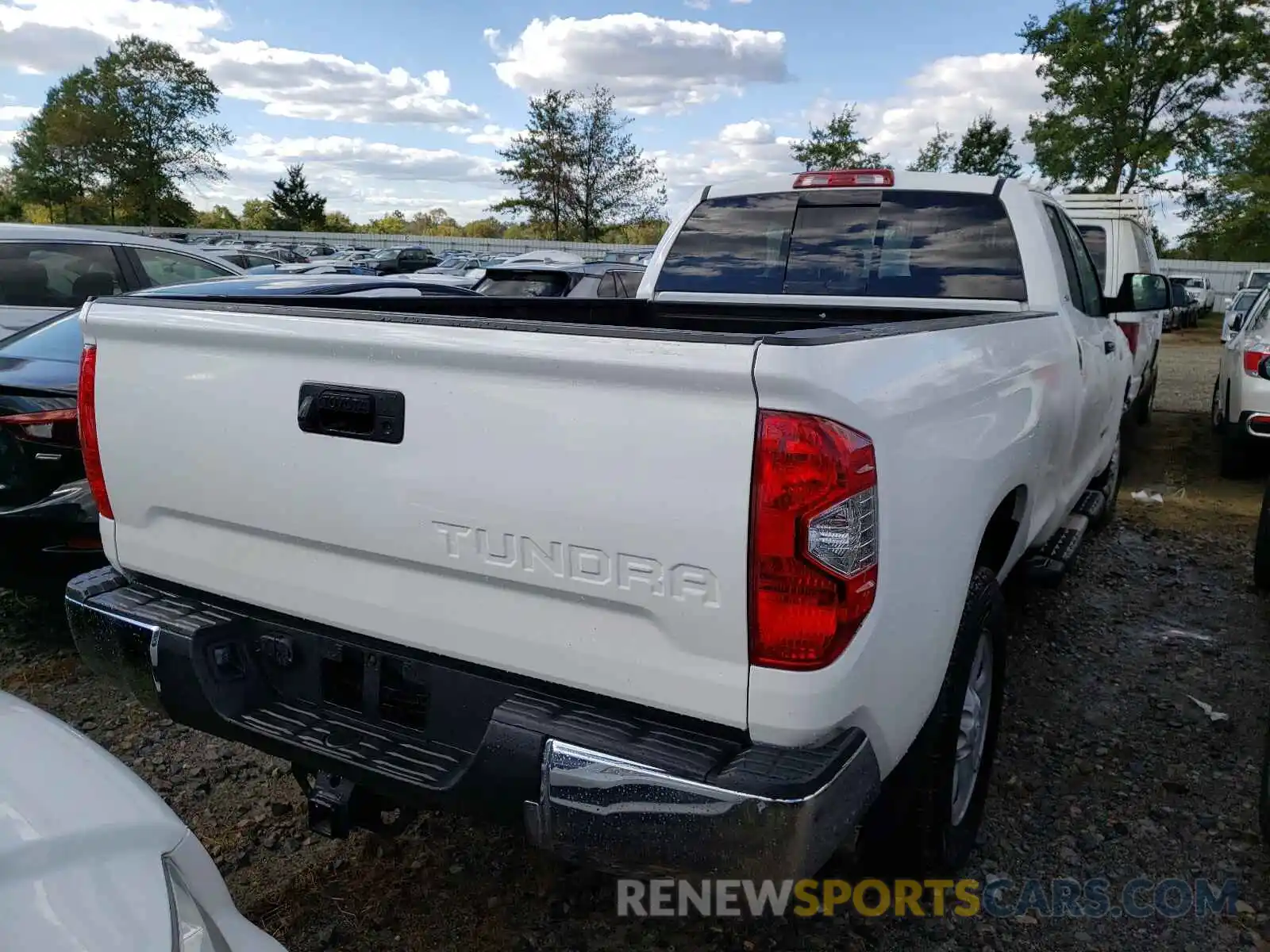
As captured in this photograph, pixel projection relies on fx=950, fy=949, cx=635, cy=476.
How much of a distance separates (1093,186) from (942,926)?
3989 cm

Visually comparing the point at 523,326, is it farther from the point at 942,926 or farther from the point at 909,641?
the point at 942,926

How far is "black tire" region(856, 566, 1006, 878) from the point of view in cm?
234

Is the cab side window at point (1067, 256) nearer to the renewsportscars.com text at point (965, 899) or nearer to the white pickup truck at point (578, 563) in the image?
the white pickup truck at point (578, 563)

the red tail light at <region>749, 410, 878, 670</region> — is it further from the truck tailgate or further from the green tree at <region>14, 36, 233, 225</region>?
the green tree at <region>14, 36, 233, 225</region>

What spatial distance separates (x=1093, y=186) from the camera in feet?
120

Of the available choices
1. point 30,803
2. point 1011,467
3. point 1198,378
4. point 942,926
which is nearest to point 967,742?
point 942,926

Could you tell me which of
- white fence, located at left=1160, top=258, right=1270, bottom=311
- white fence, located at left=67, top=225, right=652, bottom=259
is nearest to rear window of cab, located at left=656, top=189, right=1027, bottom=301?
white fence, located at left=1160, top=258, right=1270, bottom=311

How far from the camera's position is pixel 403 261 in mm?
36469

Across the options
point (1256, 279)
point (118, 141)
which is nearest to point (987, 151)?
point (1256, 279)

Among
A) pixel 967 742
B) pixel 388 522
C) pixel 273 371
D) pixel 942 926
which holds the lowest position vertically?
pixel 942 926

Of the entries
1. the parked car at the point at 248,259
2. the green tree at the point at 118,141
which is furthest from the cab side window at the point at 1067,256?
the green tree at the point at 118,141

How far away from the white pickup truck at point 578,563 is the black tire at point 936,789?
0.04ft

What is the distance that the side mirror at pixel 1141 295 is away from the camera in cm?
441

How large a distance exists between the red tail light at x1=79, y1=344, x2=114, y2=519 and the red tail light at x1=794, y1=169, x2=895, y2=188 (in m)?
3.02
